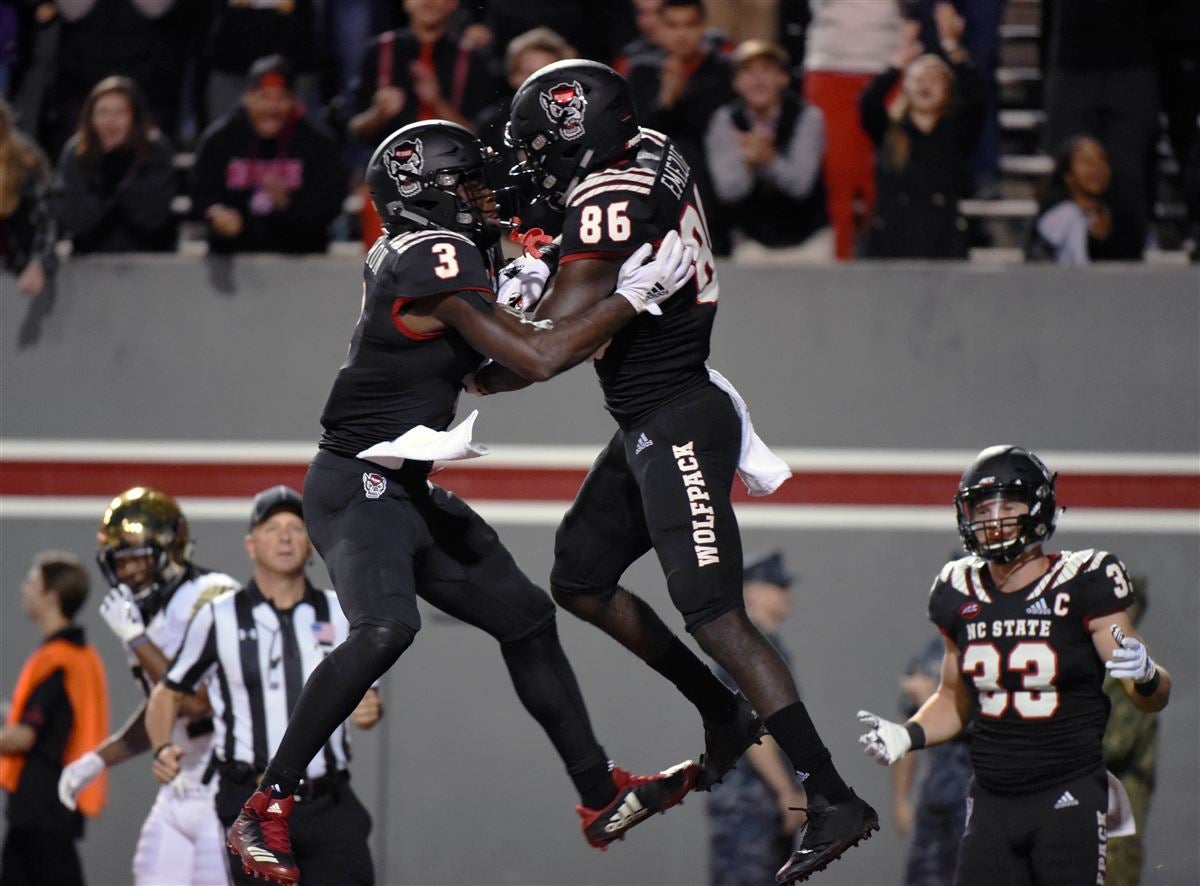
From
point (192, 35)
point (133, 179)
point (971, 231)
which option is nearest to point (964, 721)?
point (971, 231)

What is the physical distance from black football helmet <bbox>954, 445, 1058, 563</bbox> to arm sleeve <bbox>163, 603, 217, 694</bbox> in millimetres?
2708

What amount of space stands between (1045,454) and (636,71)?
2568 mm

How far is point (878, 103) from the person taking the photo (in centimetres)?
878

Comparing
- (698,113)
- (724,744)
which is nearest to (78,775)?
(724,744)

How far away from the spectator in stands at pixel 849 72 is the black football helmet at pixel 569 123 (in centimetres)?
379

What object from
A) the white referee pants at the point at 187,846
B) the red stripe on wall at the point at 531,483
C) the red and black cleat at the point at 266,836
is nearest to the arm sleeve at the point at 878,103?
the red stripe on wall at the point at 531,483

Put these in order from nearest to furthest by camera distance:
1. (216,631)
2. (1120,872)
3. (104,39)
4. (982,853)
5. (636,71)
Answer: (982,853) → (216,631) → (1120,872) → (636,71) → (104,39)

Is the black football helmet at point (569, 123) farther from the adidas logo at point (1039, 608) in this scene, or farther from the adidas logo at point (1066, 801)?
the adidas logo at point (1066, 801)

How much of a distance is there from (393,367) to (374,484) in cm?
33

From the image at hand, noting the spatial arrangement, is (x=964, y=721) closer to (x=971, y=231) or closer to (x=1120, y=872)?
(x=1120, y=872)

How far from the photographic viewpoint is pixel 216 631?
705cm

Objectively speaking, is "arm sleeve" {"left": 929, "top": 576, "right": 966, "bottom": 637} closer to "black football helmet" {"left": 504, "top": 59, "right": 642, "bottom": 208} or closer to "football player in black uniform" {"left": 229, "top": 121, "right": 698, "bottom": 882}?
"football player in black uniform" {"left": 229, "top": 121, "right": 698, "bottom": 882}

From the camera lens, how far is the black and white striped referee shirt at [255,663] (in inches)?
272

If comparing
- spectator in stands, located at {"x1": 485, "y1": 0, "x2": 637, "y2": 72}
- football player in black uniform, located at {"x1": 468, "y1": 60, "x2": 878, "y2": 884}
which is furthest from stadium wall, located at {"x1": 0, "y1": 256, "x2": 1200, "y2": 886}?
football player in black uniform, located at {"x1": 468, "y1": 60, "x2": 878, "y2": 884}
